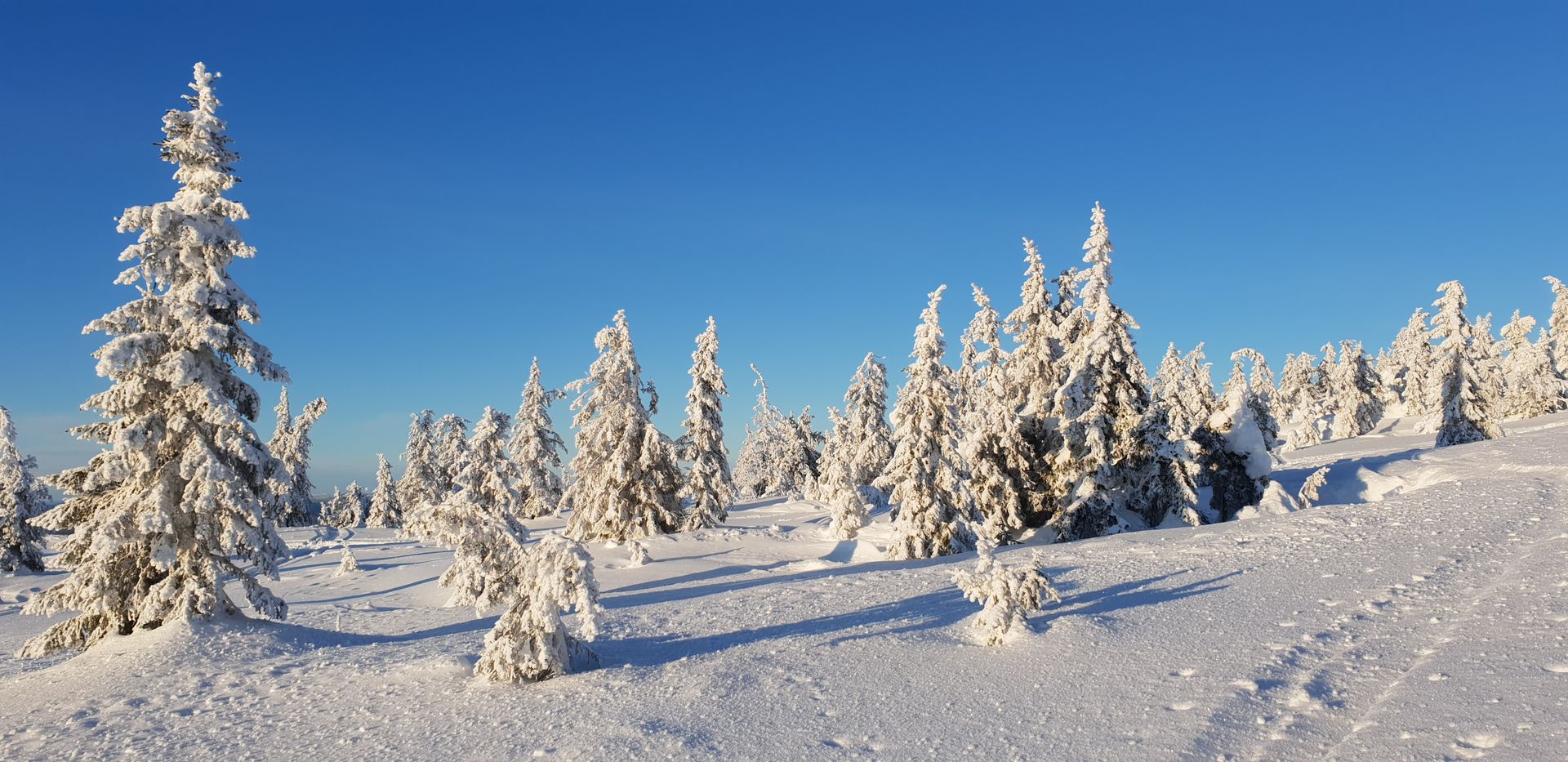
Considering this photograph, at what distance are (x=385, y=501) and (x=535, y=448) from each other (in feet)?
87.1

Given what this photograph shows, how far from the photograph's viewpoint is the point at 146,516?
43.3ft

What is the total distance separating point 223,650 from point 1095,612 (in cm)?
1390

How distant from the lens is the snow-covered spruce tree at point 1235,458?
30000 mm

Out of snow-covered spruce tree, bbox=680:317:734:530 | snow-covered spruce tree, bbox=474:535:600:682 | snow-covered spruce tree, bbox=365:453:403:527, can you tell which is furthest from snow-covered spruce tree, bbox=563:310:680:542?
snow-covered spruce tree, bbox=365:453:403:527

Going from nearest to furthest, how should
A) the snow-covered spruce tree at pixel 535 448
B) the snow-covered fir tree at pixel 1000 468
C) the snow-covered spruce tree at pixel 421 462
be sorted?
the snow-covered fir tree at pixel 1000 468 → the snow-covered spruce tree at pixel 535 448 → the snow-covered spruce tree at pixel 421 462

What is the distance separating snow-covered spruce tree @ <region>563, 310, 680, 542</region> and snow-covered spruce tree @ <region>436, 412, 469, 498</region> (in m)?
21.5

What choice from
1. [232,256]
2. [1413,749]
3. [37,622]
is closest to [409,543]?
[37,622]

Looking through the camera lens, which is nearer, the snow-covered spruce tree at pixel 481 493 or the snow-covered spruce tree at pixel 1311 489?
the snow-covered spruce tree at pixel 481 493

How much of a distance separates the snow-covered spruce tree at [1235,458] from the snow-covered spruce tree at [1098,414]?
467 cm

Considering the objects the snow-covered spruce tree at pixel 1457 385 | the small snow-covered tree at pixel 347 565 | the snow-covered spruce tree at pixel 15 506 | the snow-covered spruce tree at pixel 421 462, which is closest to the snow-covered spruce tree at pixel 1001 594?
the small snow-covered tree at pixel 347 565

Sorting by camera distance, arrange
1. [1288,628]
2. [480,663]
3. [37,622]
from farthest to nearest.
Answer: [37,622] → [1288,628] → [480,663]

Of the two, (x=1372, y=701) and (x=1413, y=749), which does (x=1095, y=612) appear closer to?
(x=1372, y=701)

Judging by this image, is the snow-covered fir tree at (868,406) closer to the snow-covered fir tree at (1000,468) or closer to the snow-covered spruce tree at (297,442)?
the snow-covered fir tree at (1000,468)

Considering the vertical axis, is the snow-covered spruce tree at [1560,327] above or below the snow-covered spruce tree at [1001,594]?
above
